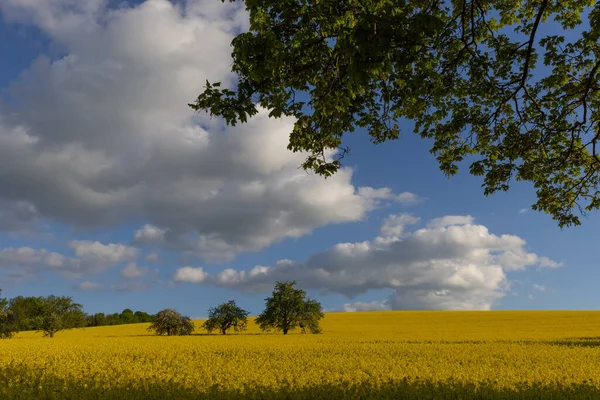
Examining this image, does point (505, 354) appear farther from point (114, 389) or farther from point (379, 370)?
point (114, 389)

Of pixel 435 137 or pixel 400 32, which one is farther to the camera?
pixel 435 137

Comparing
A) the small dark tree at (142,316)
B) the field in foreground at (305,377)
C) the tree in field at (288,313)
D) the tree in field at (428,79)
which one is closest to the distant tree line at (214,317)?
the tree in field at (288,313)

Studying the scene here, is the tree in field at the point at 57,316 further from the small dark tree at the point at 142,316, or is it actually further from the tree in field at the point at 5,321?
the small dark tree at the point at 142,316

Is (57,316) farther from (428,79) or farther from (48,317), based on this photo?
(428,79)

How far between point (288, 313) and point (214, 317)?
40.8 feet

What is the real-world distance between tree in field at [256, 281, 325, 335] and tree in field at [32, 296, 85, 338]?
33173 millimetres

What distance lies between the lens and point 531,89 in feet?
49.4

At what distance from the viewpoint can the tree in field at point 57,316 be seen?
6825cm

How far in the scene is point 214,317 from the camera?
6681 centimetres

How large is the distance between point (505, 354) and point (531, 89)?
1809 centimetres

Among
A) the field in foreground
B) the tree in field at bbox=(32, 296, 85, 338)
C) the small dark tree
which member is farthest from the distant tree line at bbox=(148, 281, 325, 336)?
the small dark tree

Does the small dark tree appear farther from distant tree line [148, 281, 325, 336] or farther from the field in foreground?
the field in foreground

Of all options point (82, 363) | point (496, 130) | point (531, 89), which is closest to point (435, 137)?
point (496, 130)

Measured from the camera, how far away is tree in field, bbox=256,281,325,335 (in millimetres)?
62469
